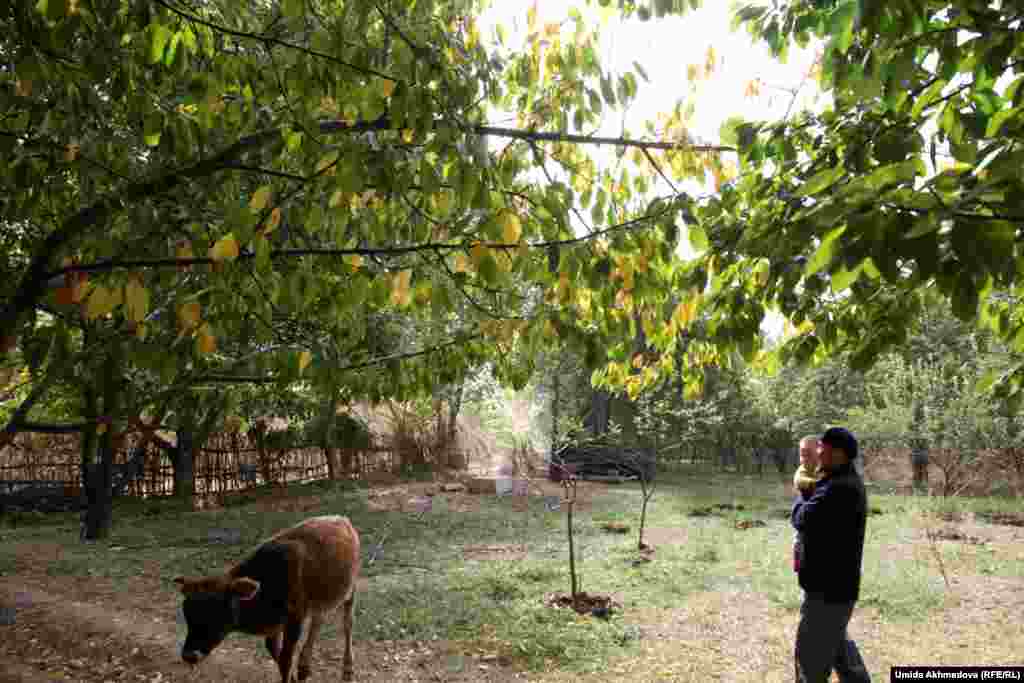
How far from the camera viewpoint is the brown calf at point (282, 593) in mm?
4496

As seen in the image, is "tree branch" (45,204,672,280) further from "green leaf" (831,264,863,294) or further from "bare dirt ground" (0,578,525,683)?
"bare dirt ground" (0,578,525,683)

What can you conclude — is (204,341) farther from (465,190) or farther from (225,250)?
(465,190)

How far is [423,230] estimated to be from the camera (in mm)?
3629

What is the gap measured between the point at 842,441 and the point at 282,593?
418cm

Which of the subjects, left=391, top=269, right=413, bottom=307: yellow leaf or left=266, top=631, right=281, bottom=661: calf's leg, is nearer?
left=391, top=269, right=413, bottom=307: yellow leaf

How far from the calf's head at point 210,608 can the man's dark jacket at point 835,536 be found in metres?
3.74

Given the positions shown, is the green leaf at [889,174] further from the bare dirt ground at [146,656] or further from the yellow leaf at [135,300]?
the bare dirt ground at [146,656]

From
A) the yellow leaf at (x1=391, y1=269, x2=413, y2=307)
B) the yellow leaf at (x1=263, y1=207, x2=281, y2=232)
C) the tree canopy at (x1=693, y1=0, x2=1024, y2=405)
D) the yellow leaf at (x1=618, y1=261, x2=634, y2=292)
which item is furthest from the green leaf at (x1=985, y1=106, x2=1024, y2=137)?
the yellow leaf at (x1=263, y1=207, x2=281, y2=232)

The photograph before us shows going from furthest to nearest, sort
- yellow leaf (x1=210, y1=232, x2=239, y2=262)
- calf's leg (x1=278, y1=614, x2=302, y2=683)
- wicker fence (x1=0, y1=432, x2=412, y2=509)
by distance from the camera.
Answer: wicker fence (x1=0, y1=432, x2=412, y2=509) → calf's leg (x1=278, y1=614, x2=302, y2=683) → yellow leaf (x1=210, y1=232, x2=239, y2=262)

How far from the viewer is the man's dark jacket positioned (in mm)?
4426

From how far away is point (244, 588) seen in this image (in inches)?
180

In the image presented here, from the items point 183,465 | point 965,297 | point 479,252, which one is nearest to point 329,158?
point 479,252

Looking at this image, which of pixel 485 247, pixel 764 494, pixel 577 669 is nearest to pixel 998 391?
pixel 485 247

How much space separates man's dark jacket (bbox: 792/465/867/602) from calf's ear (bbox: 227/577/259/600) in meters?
3.67
